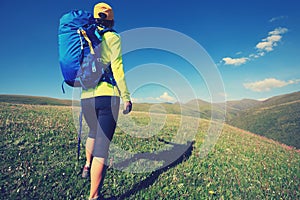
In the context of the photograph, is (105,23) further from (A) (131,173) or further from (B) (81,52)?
(A) (131,173)

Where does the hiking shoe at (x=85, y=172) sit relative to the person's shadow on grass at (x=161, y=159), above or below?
above

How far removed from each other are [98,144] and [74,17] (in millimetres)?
2385

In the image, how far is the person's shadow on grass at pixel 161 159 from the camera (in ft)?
18.8

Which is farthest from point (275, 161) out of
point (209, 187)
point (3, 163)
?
point (3, 163)

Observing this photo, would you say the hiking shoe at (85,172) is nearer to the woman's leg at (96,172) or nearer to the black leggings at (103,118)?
the woman's leg at (96,172)

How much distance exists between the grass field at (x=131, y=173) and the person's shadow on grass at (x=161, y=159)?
3 cm

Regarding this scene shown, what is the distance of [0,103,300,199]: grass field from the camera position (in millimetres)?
5195

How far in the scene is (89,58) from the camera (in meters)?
3.82

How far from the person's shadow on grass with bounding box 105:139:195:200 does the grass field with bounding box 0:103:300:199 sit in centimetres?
3

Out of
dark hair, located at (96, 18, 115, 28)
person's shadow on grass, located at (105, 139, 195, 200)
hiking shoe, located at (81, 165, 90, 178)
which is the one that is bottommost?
person's shadow on grass, located at (105, 139, 195, 200)

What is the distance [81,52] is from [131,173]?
13.4 feet

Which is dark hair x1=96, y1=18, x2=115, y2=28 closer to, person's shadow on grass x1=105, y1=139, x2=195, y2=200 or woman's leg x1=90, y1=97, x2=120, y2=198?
woman's leg x1=90, y1=97, x2=120, y2=198

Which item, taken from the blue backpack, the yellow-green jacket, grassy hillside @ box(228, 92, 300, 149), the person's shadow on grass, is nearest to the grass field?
the person's shadow on grass

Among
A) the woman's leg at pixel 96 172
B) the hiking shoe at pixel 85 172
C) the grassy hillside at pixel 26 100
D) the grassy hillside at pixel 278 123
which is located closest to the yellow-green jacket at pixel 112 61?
the woman's leg at pixel 96 172
